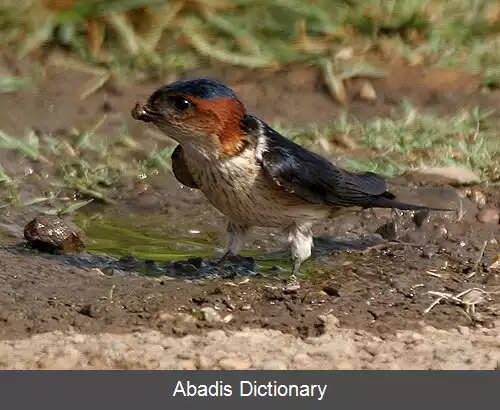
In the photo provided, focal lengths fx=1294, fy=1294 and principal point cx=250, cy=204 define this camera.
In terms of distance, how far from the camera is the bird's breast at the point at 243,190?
18.4ft

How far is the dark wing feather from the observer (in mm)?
5695

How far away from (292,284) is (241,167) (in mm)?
570

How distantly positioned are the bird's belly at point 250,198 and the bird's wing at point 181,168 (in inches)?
5.6

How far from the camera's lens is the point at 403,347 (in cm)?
496

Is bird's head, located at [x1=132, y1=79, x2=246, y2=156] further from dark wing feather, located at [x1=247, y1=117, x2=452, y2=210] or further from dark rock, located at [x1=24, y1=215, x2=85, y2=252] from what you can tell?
dark rock, located at [x1=24, y1=215, x2=85, y2=252]

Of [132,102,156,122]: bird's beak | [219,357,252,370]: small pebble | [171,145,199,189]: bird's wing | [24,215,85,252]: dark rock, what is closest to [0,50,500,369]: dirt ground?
[219,357,252,370]: small pebble

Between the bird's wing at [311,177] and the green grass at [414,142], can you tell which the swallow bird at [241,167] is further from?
the green grass at [414,142]

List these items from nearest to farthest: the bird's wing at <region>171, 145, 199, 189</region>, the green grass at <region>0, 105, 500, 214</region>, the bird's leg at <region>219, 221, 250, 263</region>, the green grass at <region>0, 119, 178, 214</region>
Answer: the bird's wing at <region>171, 145, 199, 189</region> < the bird's leg at <region>219, 221, 250, 263</region> < the green grass at <region>0, 119, 178, 214</region> < the green grass at <region>0, 105, 500, 214</region>

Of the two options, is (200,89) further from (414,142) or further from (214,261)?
(414,142)

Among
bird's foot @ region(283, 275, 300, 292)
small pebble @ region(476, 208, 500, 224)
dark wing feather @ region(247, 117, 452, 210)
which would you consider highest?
small pebble @ region(476, 208, 500, 224)

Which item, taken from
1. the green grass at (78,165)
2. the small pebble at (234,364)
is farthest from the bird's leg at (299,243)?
the green grass at (78,165)

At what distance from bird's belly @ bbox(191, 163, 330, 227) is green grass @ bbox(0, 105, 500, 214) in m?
1.49

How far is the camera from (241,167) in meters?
5.63
